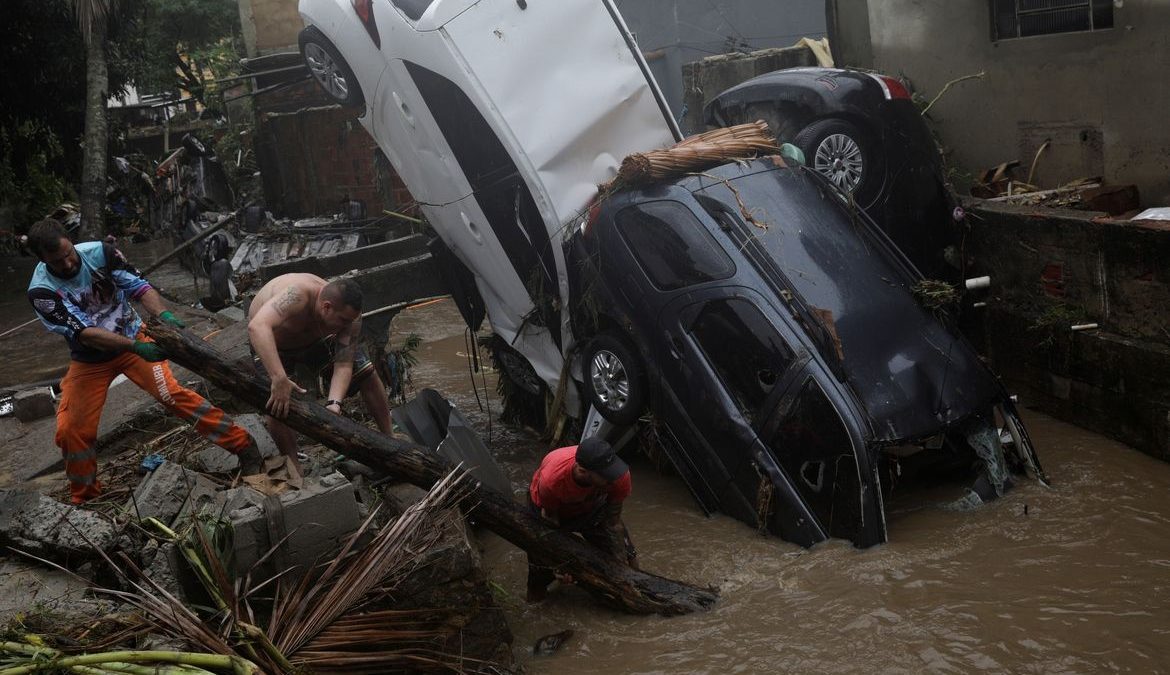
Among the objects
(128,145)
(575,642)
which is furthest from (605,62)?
(128,145)

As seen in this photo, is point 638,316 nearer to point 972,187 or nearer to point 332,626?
point 332,626

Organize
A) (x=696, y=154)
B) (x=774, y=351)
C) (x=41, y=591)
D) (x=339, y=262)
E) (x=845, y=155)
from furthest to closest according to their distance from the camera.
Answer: (x=339, y=262), (x=845, y=155), (x=696, y=154), (x=774, y=351), (x=41, y=591)

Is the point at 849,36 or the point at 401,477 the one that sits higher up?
the point at 849,36

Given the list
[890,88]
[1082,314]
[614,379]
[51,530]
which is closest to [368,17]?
[614,379]

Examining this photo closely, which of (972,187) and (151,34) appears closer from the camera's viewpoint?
(972,187)

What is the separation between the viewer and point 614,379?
21.3 ft

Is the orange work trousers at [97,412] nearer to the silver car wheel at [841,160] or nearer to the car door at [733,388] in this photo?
the car door at [733,388]

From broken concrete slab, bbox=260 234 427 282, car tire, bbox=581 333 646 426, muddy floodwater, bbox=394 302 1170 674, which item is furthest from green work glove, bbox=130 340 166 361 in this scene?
broken concrete slab, bbox=260 234 427 282

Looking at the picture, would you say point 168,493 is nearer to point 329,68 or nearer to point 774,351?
point 774,351

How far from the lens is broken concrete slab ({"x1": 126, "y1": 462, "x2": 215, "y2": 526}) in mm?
5012

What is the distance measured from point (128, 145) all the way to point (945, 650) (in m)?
25.7

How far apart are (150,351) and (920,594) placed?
4.17 metres

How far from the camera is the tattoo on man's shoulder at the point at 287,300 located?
581cm

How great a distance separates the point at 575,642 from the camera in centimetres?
519
